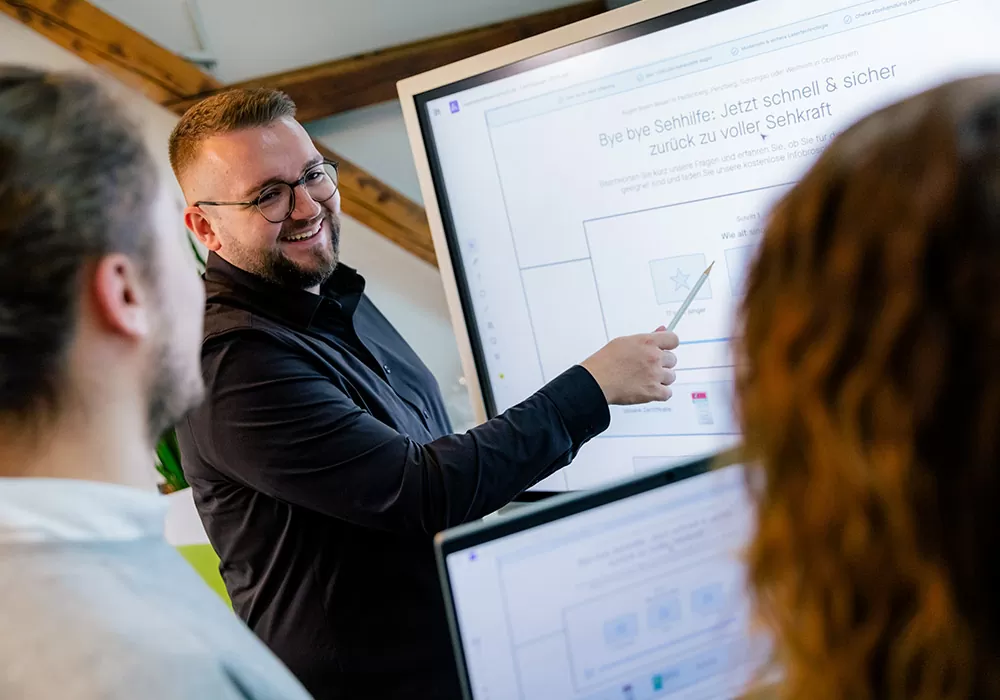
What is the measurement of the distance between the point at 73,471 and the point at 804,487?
601mm

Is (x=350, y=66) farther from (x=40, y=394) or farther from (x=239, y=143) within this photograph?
(x=40, y=394)

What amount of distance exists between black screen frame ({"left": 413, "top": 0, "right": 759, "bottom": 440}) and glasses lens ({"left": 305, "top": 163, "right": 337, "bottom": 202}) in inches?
7.2

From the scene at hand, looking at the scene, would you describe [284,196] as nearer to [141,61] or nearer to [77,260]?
[77,260]

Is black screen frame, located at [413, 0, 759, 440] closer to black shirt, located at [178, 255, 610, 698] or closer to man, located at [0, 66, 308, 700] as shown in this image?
black shirt, located at [178, 255, 610, 698]

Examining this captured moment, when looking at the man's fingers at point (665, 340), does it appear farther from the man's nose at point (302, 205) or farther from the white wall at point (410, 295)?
the white wall at point (410, 295)

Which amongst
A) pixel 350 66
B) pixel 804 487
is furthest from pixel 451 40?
pixel 804 487

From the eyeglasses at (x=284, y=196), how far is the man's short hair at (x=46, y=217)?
609 millimetres

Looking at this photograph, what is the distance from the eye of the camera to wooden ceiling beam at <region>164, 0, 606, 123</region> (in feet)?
8.19

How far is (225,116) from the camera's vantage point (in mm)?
1347

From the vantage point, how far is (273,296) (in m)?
1.37

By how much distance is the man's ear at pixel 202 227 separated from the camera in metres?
1.39

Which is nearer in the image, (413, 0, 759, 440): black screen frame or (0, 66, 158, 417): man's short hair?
(0, 66, 158, 417): man's short hair

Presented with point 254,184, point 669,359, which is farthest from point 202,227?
point 669,359

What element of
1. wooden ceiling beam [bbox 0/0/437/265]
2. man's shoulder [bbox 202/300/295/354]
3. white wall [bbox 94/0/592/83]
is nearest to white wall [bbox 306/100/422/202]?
wooden ceiling beam [bbox 0/0/437/265]
